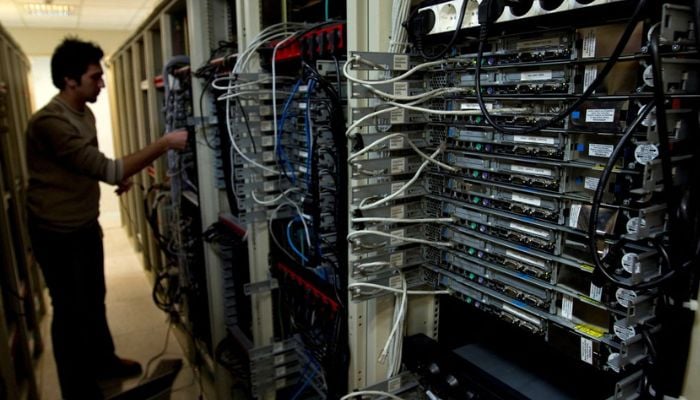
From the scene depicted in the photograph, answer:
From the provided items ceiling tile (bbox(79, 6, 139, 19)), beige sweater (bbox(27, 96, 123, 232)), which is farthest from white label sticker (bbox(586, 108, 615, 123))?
ceiling tile (bbox(79, 6, 139, 19))

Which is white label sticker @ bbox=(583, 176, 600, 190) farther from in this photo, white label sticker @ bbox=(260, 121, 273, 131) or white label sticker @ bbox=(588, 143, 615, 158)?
white label sticker @ bbox=(260, 121, 273, 131)

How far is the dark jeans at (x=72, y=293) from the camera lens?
221cm

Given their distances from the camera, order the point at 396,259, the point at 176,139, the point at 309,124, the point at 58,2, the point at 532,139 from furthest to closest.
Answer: the point at 58,2 → the point at 176,139 → the point at 309,124 → the point at 396,259 → the point at 532,139

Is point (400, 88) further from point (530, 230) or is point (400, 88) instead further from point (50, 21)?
point (50, 21)

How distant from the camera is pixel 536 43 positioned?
0.76 m

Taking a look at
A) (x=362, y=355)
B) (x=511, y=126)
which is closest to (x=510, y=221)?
(x=511, y=126)

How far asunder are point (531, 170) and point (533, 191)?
36 millimetres

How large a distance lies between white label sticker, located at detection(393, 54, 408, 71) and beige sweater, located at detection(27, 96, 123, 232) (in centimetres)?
169

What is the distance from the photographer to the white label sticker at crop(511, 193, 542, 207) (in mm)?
785

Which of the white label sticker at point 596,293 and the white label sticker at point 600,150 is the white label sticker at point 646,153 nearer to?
the white label sticker at point 600,150

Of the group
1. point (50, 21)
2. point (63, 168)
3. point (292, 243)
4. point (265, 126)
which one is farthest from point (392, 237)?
point (50, 21)

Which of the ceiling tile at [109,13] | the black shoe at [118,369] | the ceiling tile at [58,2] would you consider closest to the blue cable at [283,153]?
the black shoe at [118,369]

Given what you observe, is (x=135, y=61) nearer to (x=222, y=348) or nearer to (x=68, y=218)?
(x=68, y=218)

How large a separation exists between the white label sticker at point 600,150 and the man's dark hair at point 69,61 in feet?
7.64
